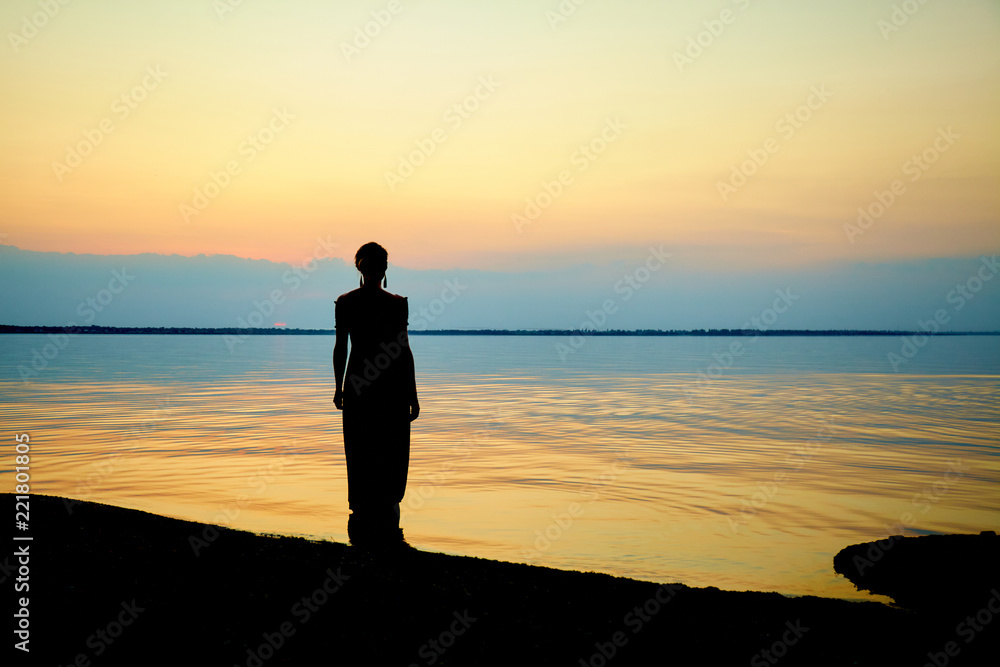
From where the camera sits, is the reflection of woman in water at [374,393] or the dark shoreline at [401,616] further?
the reflection of woman in water at [374,393]

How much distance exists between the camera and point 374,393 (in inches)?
305

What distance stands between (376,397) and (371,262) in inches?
52.7

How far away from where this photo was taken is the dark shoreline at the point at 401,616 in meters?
4.73

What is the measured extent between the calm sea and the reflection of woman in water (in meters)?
1.64

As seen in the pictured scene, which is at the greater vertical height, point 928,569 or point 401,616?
point 401,616

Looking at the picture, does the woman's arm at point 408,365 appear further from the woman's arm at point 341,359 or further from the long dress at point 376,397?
the woman's arm at point 341,359

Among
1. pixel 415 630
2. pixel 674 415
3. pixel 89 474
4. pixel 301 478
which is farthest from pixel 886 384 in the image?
pixel 415 630

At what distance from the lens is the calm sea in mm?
9883

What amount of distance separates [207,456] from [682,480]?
30.6 ft

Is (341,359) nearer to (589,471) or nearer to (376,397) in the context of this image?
(376,397)
